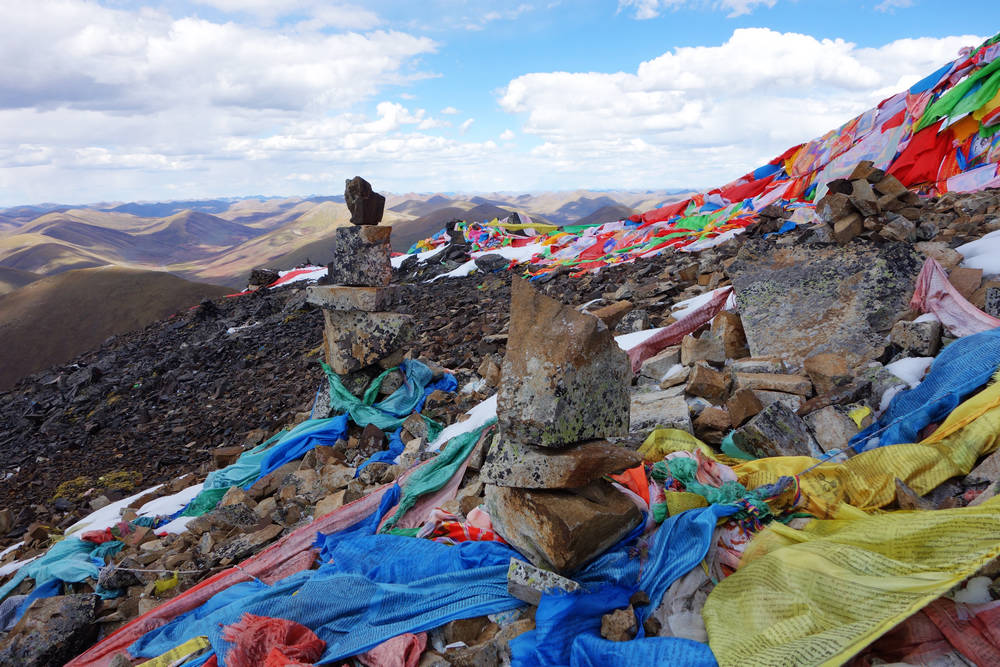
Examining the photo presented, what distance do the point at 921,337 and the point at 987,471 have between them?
142 cm

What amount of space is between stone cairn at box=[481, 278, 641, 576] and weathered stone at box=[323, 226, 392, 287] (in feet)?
10.5

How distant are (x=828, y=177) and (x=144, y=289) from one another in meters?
18.6

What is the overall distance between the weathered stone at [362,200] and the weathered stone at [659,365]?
8.94 feet

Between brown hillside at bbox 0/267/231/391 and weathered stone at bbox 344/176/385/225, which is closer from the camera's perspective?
weathered stone at bbox 344/176/385/225

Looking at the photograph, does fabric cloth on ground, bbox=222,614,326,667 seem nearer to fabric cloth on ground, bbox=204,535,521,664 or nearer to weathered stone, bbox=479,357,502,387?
fabric cloth on ground, bbox=204,535,521,664

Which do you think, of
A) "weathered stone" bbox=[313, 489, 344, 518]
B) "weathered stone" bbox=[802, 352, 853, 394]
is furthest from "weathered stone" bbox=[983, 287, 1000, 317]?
"weathered stone" bbox=[313, 489, 344, 518]

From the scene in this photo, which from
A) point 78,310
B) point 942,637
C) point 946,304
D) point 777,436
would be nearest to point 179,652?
point 942,637

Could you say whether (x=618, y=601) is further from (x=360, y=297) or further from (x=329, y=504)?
(x=360, y=297)

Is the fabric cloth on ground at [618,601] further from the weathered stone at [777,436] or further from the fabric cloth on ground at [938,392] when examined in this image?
the fabric cloth on ground at [938,392]

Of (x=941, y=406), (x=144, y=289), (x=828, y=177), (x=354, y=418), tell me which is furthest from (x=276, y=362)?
(x=144, y=289)

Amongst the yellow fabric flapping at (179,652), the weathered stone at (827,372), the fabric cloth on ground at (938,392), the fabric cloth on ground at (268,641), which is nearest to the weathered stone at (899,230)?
the weathered stone at (827,372)

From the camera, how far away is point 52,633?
121 inches

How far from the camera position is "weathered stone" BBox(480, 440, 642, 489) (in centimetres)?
224

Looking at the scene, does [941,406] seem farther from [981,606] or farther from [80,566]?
[80,566]
